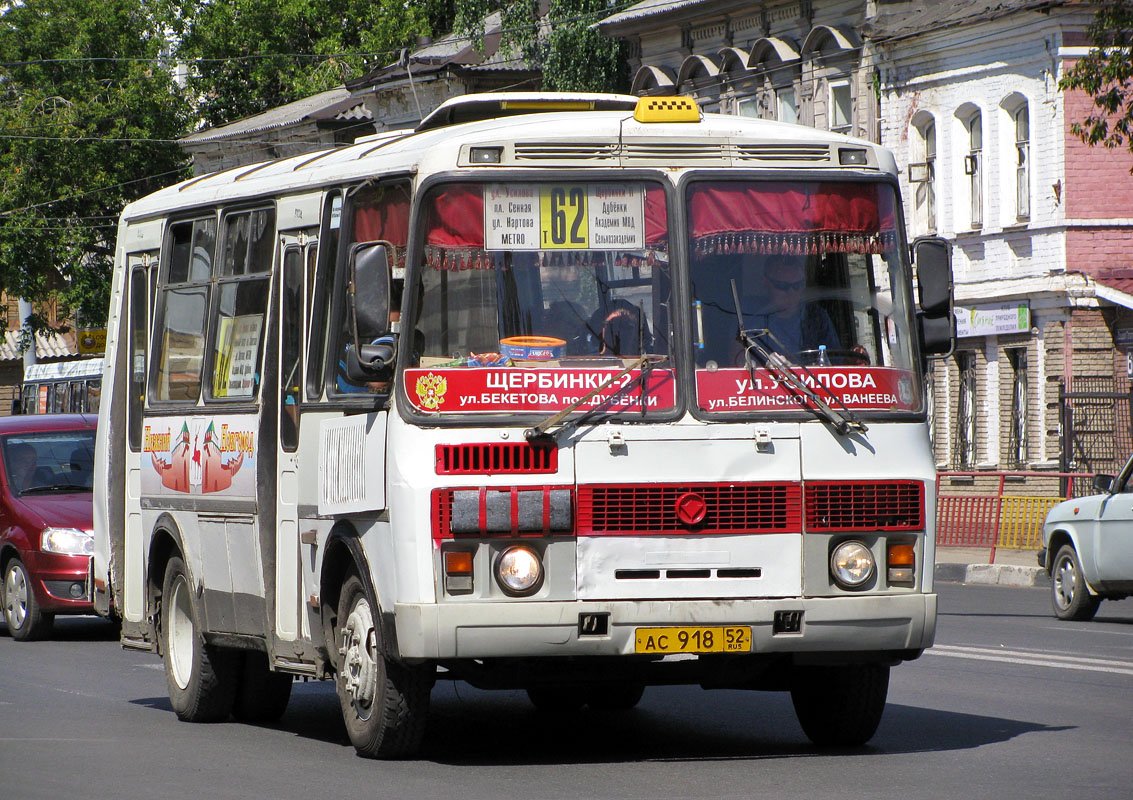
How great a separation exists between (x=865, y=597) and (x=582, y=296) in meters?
1.73

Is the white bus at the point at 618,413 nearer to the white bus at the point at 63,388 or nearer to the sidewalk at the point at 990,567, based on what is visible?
the sidewalk at the point at 990,567

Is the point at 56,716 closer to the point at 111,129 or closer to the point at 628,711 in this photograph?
the point at 628,711

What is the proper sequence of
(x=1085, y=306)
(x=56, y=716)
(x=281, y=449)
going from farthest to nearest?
(x=1085, y=306) → (x=56, y=716) → (x=281, y=449)

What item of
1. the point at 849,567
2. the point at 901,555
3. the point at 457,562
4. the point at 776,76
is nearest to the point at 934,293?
the point at 901,555

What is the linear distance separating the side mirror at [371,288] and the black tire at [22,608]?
909 cm

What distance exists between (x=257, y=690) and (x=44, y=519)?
6386mm

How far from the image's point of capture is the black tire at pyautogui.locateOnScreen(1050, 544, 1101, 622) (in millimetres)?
18938

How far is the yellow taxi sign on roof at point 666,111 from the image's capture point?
31.2 ft

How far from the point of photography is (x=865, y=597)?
30.2 feet

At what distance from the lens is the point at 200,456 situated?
11398 mm

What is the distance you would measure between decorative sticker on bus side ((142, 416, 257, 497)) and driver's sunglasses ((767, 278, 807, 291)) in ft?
9.31

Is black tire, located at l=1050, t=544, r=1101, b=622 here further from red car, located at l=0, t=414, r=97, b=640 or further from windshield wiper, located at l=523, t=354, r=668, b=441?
windshield wiper, located at l=523, t=354, r=668, b=441

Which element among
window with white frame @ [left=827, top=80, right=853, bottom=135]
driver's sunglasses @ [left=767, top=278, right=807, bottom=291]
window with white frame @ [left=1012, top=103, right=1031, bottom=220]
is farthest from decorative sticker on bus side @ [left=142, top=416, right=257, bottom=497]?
window with white frame @ [left=827, top=80, right=853, bottom=135]

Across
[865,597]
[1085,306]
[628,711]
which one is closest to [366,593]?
[865,597]
